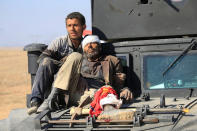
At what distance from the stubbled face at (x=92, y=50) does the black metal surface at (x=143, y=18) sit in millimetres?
590

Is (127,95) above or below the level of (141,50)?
below

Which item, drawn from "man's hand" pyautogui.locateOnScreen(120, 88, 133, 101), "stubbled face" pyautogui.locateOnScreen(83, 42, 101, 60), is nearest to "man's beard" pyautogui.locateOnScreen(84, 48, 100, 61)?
"stubbled face" pyautogui.locateOnScreen(83, 42, 101, 60)

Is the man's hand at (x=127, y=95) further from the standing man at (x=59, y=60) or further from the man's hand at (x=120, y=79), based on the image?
the standing man at (x=59, y=60)

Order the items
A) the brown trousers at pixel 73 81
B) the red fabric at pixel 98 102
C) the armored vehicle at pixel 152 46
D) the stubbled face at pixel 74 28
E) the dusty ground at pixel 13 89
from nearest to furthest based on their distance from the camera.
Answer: the red fabric at pixel 98 102
the brown trousers at pixel 73 81
the armored vehicle at pixel 152 46
the stubbled face at pixel 74 28
the dusty ground at pixel 13 89

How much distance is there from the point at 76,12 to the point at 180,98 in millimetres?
1776

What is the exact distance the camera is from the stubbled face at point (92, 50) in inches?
215

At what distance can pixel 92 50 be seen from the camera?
18.0ft

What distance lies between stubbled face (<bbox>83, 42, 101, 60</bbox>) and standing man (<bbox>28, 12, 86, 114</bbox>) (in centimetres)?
19

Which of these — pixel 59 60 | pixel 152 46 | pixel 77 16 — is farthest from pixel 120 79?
pixel 77 16

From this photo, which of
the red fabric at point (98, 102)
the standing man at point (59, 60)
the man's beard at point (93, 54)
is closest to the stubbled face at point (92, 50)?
the man's beard at point (93, 54)

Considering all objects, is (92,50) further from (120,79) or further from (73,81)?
(73,81)

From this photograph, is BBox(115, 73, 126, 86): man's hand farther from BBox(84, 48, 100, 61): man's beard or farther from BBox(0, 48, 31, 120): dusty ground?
BBox(0, 48, 31, 120): dusty ground

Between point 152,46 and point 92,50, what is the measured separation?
77 centimetres

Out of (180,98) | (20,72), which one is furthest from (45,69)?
(20,72)
